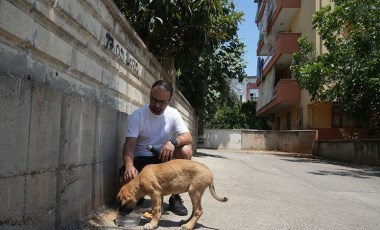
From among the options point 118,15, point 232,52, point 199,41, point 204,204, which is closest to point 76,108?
point 118,15

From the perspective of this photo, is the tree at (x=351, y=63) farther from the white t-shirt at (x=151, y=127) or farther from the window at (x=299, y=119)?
the white t-shirt at (x=151, y=127)

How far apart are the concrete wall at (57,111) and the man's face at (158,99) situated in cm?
55

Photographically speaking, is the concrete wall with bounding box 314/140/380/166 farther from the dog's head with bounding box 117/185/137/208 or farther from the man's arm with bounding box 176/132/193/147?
the dog's head with bounding box 117/185/137/208

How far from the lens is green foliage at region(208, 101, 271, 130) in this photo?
48.4 meters

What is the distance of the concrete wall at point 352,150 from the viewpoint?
18.2 metres

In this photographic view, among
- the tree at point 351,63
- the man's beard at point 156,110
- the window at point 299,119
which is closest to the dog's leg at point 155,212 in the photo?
the man's beard at point 156,110

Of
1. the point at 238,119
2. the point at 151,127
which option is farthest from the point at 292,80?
the point at 151,127

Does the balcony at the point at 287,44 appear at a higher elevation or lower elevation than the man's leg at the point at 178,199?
higher

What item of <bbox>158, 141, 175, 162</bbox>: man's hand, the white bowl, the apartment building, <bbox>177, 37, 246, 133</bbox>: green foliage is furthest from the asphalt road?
the apartment building

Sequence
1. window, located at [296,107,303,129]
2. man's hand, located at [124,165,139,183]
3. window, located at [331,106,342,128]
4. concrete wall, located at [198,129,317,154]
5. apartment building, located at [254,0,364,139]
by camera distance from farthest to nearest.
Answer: window, located at [296,107,303,129], concrete wall, located at [198,129,317,154], window, located at [331,106,342,128], apartment building, located at [254,0,364,139], man's hand, located at [124,165,139,183]

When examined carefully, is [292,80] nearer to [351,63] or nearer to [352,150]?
[352,150]

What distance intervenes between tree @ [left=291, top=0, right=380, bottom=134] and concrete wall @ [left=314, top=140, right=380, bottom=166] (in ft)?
3.95

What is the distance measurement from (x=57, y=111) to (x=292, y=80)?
26756 mm

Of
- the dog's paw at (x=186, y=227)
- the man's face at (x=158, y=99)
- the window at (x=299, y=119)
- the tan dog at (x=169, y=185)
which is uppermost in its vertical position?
the window at (x=299, y=119)
